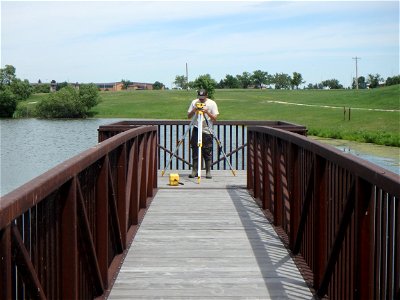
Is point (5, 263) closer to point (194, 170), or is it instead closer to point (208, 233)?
point (208, 233)

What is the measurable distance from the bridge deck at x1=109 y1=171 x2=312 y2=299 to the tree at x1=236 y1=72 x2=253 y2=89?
169 meters

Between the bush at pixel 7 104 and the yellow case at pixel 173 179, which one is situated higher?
the yellow case at pixel 173 179

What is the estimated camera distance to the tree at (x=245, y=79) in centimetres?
17739

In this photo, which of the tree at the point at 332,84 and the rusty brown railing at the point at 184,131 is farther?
the tree at the point at 332,84

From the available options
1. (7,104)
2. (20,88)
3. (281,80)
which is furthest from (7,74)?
(281,80)

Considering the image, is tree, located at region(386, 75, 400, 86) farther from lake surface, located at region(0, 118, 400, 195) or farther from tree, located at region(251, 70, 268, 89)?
lake surface, located at region(0, 118, 400, 195)

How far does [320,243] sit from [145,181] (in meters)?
4.22

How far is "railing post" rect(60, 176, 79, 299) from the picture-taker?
3670 mm

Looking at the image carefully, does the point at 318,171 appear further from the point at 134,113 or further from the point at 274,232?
the point at 134,113

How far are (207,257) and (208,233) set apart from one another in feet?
3.81

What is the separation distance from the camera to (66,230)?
3680 mm

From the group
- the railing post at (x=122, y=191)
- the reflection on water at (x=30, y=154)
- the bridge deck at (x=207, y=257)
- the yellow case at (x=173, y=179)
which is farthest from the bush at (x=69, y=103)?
the railing post at (x=122, y=191)

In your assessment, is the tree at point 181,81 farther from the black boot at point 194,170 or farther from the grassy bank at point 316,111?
the black boot at point 194,170

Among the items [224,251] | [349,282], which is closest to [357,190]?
[349,282]
